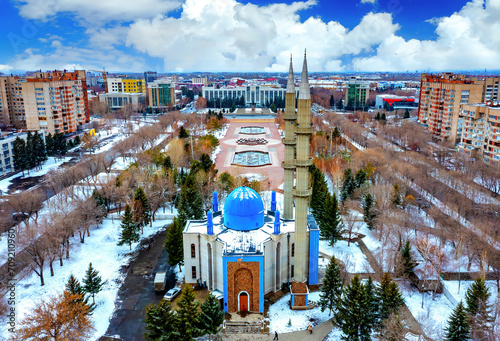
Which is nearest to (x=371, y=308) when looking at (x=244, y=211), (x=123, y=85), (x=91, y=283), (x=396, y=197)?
(x=244, y=211)

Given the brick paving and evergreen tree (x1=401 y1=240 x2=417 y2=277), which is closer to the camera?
evergreen tree (x1=401 y1=240 x2=417 y2=277)

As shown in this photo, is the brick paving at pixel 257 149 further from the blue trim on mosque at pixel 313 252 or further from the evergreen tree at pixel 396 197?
the blue trim on mosque at pixel 313 252

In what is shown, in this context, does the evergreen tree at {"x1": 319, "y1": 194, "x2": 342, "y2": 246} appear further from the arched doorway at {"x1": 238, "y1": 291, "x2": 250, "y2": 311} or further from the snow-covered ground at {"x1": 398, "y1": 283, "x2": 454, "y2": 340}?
the arched doorway at {"x1": 238, "y1": 291, "x2": 250, "y2": 311}

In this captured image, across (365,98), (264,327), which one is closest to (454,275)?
(264,327)

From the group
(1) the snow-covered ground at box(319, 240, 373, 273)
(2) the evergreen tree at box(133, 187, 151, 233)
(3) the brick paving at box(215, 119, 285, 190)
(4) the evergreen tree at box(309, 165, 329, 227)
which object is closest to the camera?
(1) the snow-covered ground at box(319, 240, 373, 273)

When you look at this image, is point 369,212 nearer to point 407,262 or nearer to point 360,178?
point 360,178

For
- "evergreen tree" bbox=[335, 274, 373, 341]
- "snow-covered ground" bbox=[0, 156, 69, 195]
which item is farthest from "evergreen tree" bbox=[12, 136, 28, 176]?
"evergreen tree" bbox=[335, 274, 373, 341]
